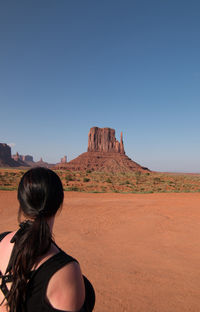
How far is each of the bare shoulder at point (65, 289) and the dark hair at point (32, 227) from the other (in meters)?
0.16

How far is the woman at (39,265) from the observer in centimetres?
111

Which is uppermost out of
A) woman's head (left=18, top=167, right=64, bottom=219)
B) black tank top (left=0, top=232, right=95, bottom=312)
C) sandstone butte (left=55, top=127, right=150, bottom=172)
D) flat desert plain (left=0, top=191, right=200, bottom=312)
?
sandstone butte (left=55, top=127, right=150, bottom=172)

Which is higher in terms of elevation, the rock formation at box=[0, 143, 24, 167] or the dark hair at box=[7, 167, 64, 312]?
the rock formation at box=[0, 143, 24, 167]

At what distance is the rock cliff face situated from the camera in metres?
114

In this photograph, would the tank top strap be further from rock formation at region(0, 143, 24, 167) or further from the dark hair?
rock formation at region(0, 143, 24, 167)

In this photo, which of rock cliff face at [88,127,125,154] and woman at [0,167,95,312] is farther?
rock cliff face at [88,127,125,154]

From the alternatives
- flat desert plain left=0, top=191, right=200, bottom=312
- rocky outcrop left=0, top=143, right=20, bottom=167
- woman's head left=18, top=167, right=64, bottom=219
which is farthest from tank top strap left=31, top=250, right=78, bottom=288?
rocky outcrop left=0, top=143, right=20, bottom=167

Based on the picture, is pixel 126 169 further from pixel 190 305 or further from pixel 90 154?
pixel 190 305

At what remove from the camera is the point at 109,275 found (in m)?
4.73

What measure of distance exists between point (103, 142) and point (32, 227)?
115 metres

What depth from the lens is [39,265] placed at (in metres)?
1.19

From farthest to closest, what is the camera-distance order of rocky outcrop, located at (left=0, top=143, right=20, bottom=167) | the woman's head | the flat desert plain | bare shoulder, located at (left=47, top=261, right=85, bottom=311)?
rocky outcrop, located at (left=0, top=143, right=20, bottom=167) < the flat desert plain < the woman's head < bare shoulder, located at (left=47, top=261, right=85, bottom=311)

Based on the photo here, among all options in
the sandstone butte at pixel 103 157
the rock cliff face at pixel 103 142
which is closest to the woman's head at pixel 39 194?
the sandstone butte at pixel 103 157

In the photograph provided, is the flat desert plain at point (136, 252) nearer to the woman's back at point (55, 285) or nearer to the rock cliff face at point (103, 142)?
the woman's back at point (55, 285)
